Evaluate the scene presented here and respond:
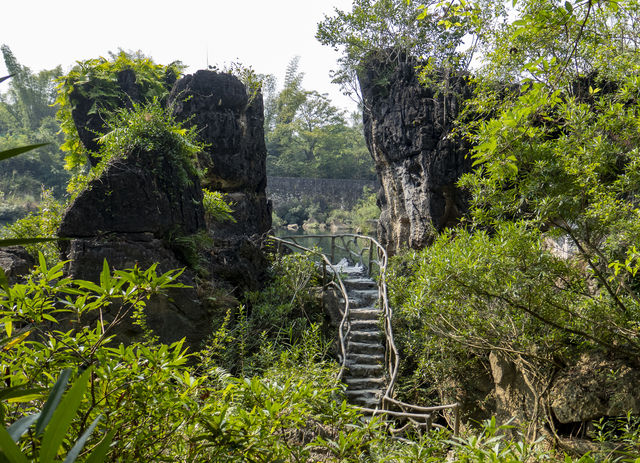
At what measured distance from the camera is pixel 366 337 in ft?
16.0

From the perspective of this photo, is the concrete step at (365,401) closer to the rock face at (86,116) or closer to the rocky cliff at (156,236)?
the rocky cliff at (156,236)

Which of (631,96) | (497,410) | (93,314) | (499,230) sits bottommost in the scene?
(497,410)

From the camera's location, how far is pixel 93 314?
370 cm

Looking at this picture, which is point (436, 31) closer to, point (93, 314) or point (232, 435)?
point (93, 314)

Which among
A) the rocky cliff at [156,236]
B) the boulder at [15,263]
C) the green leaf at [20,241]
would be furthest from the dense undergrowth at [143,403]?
the boulder at [15,263]

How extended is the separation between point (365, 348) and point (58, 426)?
4520mm

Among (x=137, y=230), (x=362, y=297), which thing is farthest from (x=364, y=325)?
(x=137, y=230)

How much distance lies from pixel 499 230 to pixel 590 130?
1.01m

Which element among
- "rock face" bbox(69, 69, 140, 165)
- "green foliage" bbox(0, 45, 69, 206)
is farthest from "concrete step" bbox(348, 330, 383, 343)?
"green foliage" bbox(0, 45, 69, 206)

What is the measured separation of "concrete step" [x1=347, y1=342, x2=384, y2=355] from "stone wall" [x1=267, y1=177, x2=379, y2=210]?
18.7 meters

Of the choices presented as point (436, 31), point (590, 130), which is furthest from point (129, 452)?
point (436, 31)

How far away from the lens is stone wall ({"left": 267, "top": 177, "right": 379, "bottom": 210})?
23.2 meters

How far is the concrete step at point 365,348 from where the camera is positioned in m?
4.72

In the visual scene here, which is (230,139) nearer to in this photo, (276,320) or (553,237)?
(276,320)
